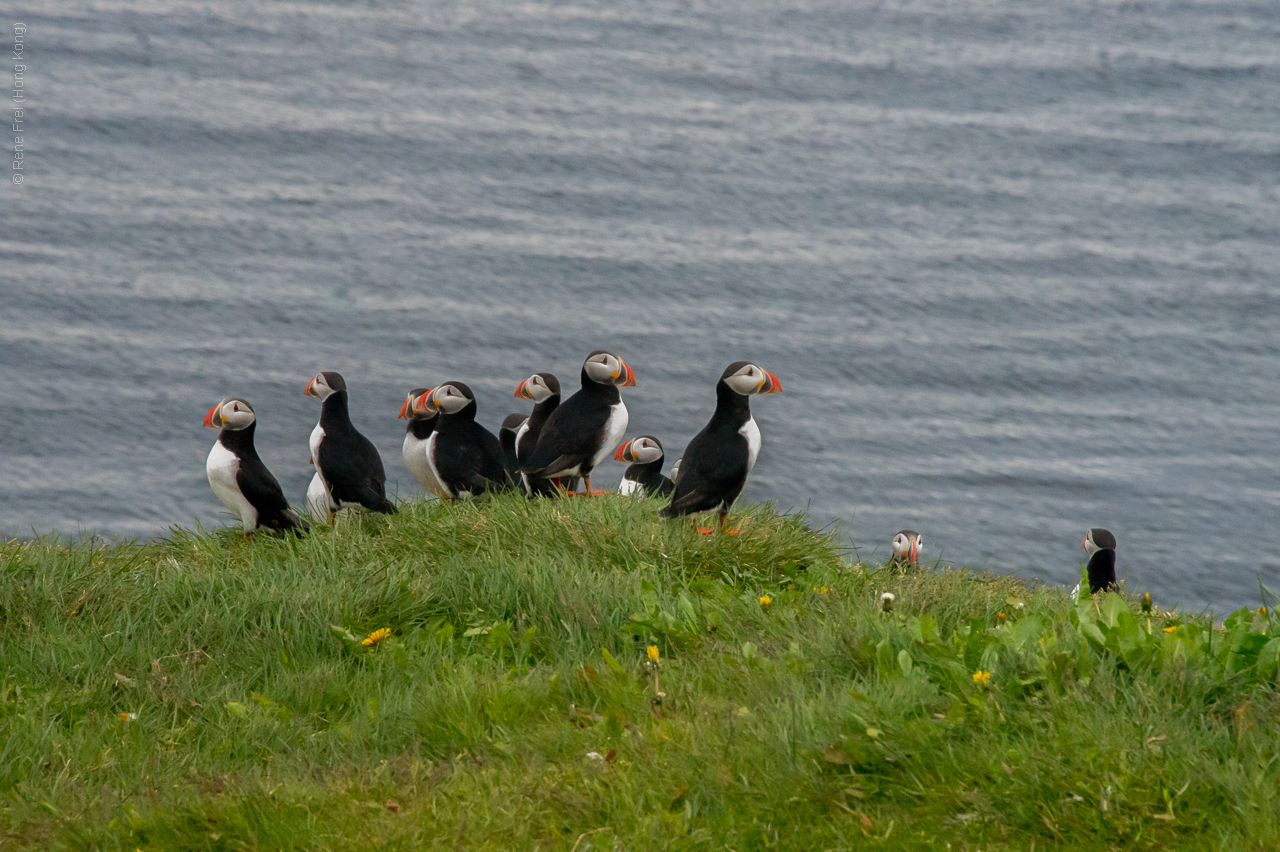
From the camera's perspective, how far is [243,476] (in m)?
6.14

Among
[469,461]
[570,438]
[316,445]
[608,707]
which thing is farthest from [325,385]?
[608,707]

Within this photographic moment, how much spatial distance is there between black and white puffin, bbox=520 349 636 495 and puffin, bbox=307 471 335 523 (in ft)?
3.95

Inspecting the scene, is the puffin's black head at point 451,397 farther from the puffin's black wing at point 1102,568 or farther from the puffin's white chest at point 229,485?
the puffin's black wing at point 1102,568

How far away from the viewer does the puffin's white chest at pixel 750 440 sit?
19.2 feet

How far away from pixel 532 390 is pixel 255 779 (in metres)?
4.12

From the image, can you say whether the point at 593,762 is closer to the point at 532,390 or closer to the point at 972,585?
the point at 972,585

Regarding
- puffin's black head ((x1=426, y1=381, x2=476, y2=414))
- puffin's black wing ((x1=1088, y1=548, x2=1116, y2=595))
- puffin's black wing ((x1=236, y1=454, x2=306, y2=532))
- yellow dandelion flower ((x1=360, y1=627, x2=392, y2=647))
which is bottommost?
puffin's black wing ((x1=1088, y1=548, x2=1116, y2=595))

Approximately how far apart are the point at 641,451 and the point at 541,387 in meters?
0.78

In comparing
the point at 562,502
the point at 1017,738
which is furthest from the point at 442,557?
the point at 1017,738

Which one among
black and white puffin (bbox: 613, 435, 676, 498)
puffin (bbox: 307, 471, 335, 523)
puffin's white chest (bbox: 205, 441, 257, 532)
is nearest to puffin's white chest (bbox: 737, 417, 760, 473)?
black and white puffin (bbox: 613, 435, 676, 498)

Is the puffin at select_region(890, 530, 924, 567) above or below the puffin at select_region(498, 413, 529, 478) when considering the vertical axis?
below

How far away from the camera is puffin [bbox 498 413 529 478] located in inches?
291

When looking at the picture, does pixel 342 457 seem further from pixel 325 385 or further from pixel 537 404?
pixel 537 404

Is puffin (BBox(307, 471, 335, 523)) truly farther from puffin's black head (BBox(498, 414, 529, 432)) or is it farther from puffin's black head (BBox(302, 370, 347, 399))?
puffin's black head (BBox(498, 414, 529, 432))
